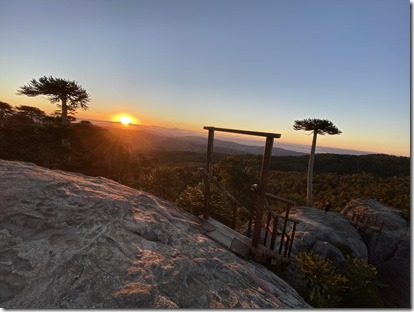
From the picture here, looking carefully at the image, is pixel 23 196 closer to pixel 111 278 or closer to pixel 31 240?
pixel 31 240

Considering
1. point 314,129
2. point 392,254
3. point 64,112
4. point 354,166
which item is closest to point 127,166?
point 64,112

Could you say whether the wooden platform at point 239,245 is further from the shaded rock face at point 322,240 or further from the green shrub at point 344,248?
the green shrub at point 344,248

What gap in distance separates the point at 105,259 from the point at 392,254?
52.3ft

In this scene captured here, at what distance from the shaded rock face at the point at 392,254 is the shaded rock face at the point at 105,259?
414 inches

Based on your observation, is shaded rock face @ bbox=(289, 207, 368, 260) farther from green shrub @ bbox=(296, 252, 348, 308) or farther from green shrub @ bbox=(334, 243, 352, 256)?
green shrub @ bbox=(296, 252, 348, 308)

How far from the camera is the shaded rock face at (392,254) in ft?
37.8

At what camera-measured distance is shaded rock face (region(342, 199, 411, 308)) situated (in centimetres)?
1153

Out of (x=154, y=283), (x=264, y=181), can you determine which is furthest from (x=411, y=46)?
(x=154, y=283)

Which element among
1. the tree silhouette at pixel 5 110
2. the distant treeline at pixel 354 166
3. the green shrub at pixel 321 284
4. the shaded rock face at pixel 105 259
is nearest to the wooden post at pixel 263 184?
the shaded rock face at pixel 105 259

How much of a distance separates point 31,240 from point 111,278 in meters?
1.45

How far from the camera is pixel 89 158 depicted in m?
19.7

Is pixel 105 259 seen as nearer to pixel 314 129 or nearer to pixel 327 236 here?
pixel 327 236

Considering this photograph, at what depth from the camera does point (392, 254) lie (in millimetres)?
13297

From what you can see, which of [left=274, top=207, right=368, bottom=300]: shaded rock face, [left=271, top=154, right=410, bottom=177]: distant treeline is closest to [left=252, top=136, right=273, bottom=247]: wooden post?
[left=274, top=207, right=368, bottom=300]: shaded rock face
